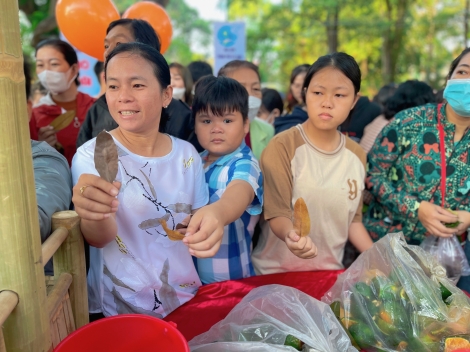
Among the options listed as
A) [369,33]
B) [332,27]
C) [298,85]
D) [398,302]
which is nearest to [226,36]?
[298,85]

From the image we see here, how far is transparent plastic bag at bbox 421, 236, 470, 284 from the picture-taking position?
1784mm

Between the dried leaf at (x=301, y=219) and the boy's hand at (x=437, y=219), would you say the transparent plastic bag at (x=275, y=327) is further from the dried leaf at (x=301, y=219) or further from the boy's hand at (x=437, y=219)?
the boy's hand at (x=437, y=219)

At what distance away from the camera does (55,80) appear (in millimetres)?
2736

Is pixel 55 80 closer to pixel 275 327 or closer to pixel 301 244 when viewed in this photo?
pixel 301 244

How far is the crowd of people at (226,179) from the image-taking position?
1234 mm

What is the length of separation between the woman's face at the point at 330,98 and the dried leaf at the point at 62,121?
1.55 metres

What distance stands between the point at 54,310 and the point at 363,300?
0.89 meters

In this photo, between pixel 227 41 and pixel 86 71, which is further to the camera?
pixel 227 41

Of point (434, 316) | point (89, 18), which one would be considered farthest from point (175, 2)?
Answer: point (434, 316)

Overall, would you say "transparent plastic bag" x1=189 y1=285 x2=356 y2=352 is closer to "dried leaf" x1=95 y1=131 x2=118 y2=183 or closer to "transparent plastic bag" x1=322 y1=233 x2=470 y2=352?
"transparent plastic bag" x1=322 y1=233 x2=470 y2=352

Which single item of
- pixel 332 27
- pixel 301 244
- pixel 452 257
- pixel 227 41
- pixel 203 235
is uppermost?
pixel 332 27

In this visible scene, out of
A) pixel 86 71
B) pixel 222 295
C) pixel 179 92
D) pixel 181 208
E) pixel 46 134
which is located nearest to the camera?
pixel 181 208

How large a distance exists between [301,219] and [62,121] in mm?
1821

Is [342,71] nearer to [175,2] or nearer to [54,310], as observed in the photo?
[54,310]
